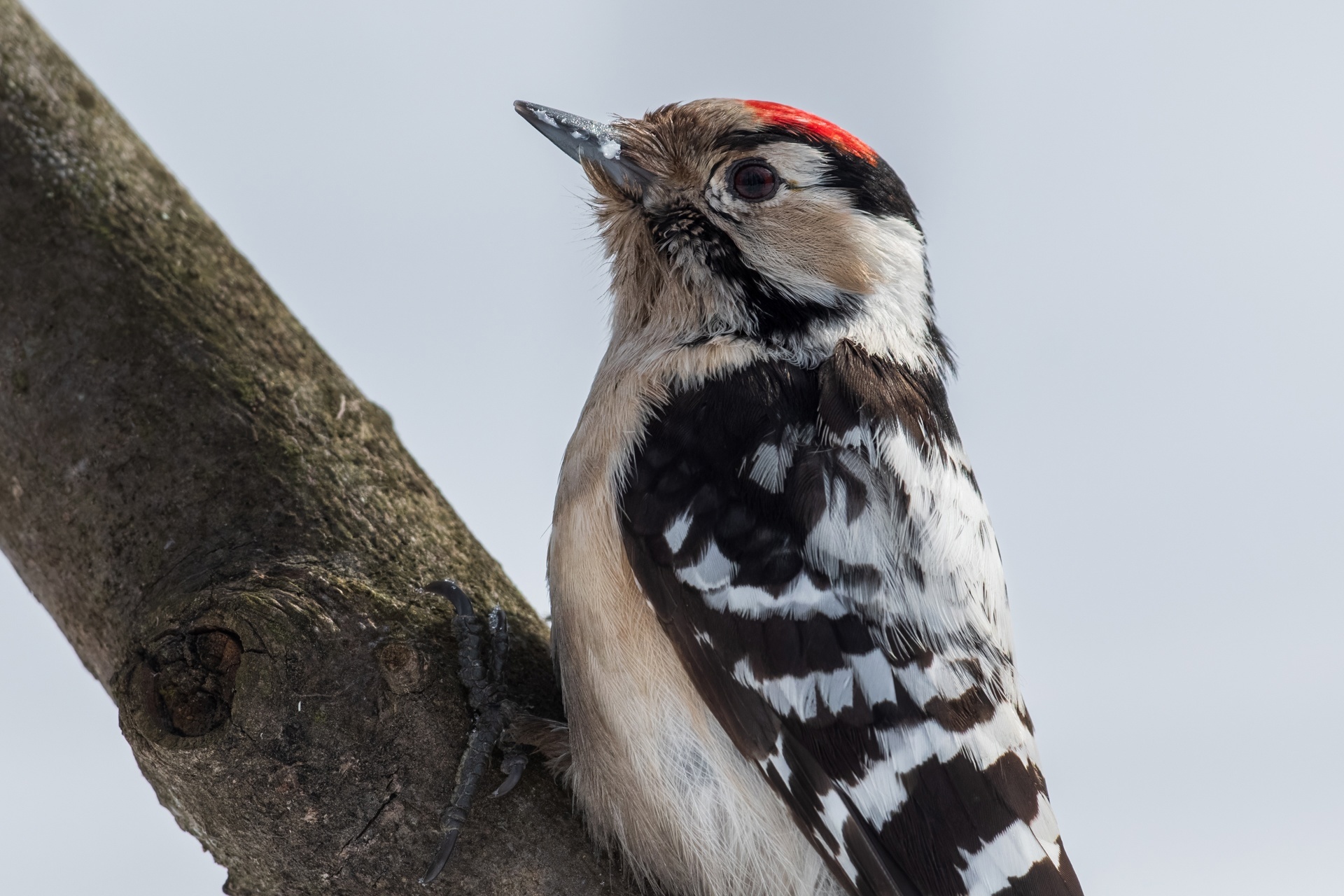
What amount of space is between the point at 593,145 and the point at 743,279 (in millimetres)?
580

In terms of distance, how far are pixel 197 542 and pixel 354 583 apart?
320 mm

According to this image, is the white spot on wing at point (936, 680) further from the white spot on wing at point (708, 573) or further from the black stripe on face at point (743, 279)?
the black stripe on face at point (743, 279)

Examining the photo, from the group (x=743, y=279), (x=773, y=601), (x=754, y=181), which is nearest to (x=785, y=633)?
(x=773, y=601)

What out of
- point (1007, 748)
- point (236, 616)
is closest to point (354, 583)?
point (236, 616)

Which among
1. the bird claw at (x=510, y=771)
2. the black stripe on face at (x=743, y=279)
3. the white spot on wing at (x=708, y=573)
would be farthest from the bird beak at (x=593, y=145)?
the bird claw at (x=510, y=771)

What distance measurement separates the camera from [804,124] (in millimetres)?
2971

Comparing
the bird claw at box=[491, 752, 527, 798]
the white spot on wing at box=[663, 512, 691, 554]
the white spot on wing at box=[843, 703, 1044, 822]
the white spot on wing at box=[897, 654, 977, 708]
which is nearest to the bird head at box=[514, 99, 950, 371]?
the white spot on wing at box=[663, 512, 691, 554]

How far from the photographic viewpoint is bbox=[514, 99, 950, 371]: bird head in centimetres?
284

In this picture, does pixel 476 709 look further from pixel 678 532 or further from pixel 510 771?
pixel 678 532

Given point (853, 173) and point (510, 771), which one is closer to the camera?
point (510, 771)

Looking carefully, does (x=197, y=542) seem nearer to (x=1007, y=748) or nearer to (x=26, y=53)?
(x=26, y=53)

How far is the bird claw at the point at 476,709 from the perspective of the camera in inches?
80.6

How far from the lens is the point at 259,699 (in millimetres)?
1890

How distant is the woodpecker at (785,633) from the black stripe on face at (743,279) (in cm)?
2
